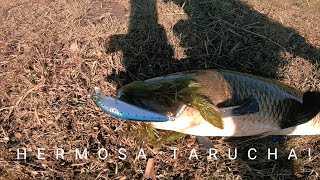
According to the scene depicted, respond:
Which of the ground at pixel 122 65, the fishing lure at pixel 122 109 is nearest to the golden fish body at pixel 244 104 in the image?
the ground at pixel 122 65

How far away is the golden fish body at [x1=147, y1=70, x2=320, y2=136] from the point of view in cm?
262

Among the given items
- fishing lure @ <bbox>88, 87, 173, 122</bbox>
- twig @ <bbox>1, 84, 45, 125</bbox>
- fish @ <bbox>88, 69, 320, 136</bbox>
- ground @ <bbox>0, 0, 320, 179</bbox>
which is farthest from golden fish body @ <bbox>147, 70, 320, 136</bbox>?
twig @ <bbox>1, 84, 45, 125</bbox>

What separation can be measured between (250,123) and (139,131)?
0.78 m

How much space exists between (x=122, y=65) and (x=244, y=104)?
1.12 metres

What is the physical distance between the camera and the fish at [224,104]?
8.05 ft

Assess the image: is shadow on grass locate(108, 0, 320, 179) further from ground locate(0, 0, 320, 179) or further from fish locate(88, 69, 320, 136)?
fish locate(88, 69, 320, 136)

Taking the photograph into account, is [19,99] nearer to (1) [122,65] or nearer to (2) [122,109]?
(1) [122,65]

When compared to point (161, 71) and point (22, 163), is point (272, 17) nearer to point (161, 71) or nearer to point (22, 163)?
point (161, 71)

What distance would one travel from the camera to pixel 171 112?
2443mm

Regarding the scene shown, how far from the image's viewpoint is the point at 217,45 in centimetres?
359

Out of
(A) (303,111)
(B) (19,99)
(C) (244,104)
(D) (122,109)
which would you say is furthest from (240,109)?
(B) (19,99)

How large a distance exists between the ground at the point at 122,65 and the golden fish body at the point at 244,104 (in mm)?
207

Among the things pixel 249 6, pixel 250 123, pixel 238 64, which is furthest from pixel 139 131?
pixel 249 6

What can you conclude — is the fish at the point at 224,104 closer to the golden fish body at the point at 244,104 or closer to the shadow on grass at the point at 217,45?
the golden fish body at the point at 244,104
